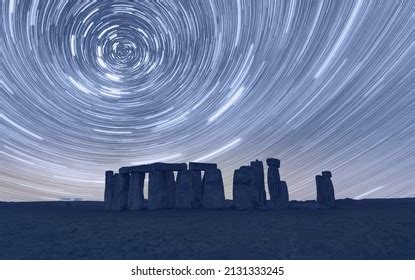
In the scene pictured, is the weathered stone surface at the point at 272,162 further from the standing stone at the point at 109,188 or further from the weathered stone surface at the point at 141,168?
the standing stone at the point at 109,188

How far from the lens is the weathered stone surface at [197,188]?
74.9 feet

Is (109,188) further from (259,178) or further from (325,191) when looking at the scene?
(325,191)

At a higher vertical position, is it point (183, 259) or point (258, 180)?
point (258, 180)

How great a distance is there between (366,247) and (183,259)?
488 centimetres

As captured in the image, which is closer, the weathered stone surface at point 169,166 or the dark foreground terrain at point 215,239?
the dark foreground terrain at point 215,239

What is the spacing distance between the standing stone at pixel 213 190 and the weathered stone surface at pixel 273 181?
3409 millimetres

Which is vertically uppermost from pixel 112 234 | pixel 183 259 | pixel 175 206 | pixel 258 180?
pixel 258 180

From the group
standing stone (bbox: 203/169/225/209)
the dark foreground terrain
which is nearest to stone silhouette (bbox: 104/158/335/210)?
standing stone (bbox: 203/169/225/209)

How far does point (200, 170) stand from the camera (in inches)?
929

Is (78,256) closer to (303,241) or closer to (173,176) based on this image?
(303,241)

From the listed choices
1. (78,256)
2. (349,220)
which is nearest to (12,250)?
(78,256)

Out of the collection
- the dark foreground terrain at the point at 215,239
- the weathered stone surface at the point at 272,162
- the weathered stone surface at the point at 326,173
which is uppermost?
the weathered stone surface at the point at 272,162

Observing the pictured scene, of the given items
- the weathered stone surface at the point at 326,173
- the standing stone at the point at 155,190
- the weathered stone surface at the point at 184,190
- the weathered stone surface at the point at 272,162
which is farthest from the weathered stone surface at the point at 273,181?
the standing stone at the point at 155,190

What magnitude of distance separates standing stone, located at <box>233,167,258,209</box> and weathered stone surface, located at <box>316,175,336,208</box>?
182 inches
